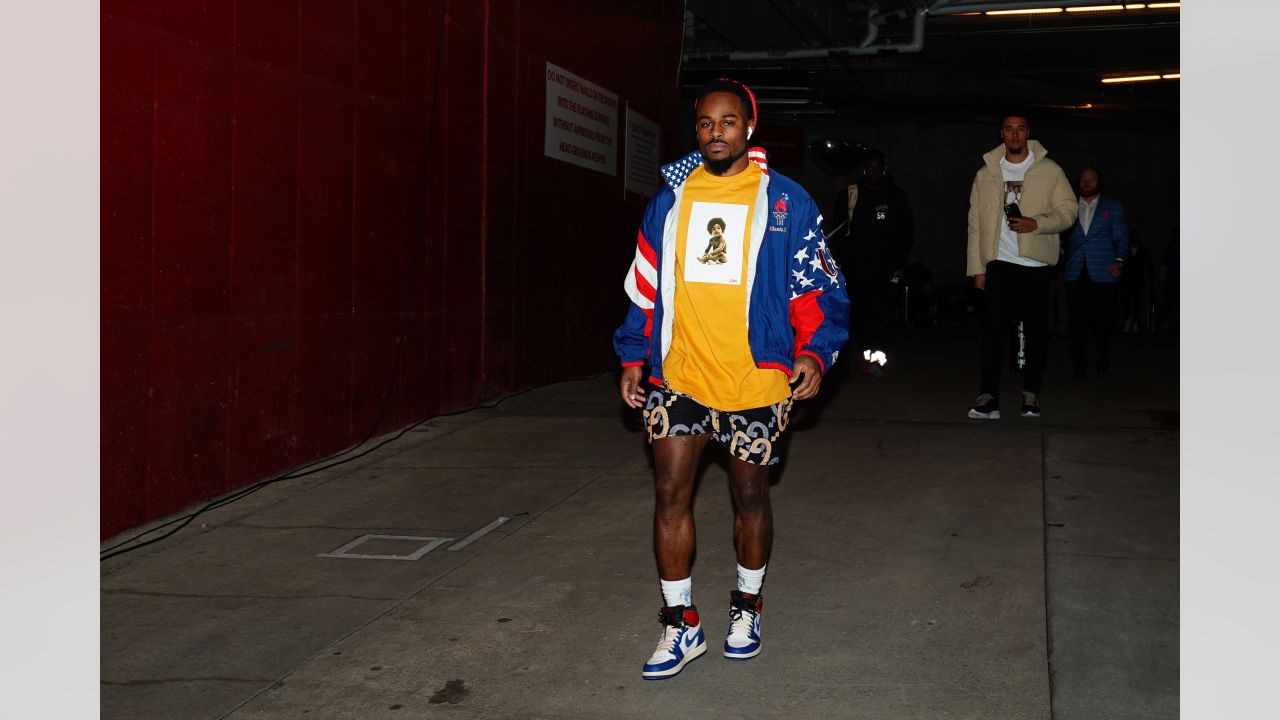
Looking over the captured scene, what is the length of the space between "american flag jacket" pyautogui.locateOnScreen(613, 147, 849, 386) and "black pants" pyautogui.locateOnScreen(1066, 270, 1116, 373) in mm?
7405

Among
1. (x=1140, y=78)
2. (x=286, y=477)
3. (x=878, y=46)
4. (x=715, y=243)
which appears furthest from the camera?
(x=1140, y=78)

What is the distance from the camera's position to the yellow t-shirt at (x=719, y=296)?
11.8ft

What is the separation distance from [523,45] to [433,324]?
2.57 m

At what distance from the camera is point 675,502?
12.1 feet

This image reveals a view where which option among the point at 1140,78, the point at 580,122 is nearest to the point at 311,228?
the point at 580,122

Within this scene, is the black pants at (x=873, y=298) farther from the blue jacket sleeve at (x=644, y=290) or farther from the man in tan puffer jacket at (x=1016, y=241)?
the blue jacket sleeve at (x=644, y=290)

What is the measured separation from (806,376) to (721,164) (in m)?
0.67

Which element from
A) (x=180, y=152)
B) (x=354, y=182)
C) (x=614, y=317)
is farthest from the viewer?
(x=614, y=317)

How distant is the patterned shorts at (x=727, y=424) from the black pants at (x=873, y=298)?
6.42 meters

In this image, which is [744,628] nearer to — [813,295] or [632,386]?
[632,386]

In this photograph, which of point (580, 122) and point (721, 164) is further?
point (580, 122)

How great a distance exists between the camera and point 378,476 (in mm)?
6602

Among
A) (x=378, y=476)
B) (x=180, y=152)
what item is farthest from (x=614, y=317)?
(x=180, y=152)

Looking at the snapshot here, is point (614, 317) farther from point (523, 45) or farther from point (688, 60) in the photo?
point (688, 60)
